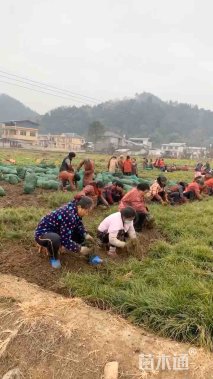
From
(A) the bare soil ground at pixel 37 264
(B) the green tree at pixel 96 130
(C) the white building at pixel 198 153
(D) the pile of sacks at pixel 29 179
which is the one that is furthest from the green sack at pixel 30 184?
(B) the green tree at pixel 96 130

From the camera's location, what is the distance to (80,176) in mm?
11109

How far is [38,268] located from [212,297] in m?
2.29

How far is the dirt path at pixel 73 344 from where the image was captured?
132 inches

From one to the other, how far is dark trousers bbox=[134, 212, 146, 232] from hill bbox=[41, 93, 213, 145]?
84.5 meters

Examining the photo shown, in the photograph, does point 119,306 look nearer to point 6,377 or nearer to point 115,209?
point 6,377

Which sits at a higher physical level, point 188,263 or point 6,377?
point 188,263

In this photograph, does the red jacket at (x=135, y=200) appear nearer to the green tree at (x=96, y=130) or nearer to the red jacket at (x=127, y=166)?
the red jacket at (x=127, y=166)

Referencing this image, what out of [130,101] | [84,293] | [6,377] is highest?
[130,101]

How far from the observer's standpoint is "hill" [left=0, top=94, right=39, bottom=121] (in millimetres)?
127981

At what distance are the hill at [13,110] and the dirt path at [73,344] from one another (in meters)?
124

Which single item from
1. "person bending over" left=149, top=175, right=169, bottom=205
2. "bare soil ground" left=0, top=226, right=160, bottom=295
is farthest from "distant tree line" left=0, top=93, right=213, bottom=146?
"bare soil ground" left=0, top=226, right=160, bottom=295

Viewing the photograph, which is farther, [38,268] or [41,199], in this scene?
[41,199]

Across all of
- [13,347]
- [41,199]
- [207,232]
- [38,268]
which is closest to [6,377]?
[13,347]

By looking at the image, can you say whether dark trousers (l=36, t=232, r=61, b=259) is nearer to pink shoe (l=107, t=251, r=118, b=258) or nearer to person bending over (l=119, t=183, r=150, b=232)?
pink shoe (l=107, t=251, r=118, b=258)
